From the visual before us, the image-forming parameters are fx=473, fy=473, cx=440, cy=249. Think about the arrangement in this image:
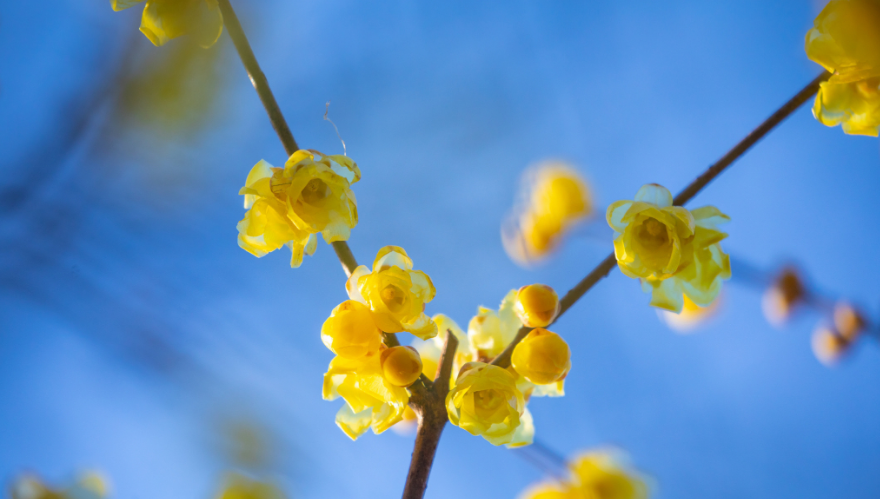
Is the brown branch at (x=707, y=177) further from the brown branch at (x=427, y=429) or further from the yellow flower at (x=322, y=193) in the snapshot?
the yellow flower at (x=322, y=193)

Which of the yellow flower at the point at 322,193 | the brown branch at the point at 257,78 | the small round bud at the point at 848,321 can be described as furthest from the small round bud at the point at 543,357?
the small round bud at the point at 848,321

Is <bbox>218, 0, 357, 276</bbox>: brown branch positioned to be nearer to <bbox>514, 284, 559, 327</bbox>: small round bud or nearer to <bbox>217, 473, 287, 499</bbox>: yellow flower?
<bbox>514, 284, 559, 327</bbox>: small round bud

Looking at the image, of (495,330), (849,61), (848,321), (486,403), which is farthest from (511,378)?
(848,321)

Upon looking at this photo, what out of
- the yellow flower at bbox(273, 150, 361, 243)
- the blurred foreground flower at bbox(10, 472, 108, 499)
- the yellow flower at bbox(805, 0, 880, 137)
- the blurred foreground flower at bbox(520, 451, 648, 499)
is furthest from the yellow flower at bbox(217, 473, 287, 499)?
the yellow flower at bbox(805, 0, 880, 137)

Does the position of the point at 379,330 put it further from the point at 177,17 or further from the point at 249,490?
the point at 177,17

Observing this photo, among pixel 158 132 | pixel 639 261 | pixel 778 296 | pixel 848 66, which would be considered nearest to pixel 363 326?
pixel 639 261

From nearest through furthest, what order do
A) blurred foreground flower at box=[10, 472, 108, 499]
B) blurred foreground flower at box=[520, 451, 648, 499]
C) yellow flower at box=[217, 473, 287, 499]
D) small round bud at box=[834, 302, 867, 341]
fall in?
1. blurred foreground flower at box=[10, 472, 108, 499]
2. yellow flower at box=[217, 473, 287, 499]
3. blurred foreground flower at box=[520, 451, 648, 499]
4. small round bud at box=[834, 302, 867, 341]

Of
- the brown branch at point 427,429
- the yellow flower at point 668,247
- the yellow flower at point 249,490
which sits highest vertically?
the yellow flower at point 668,247
